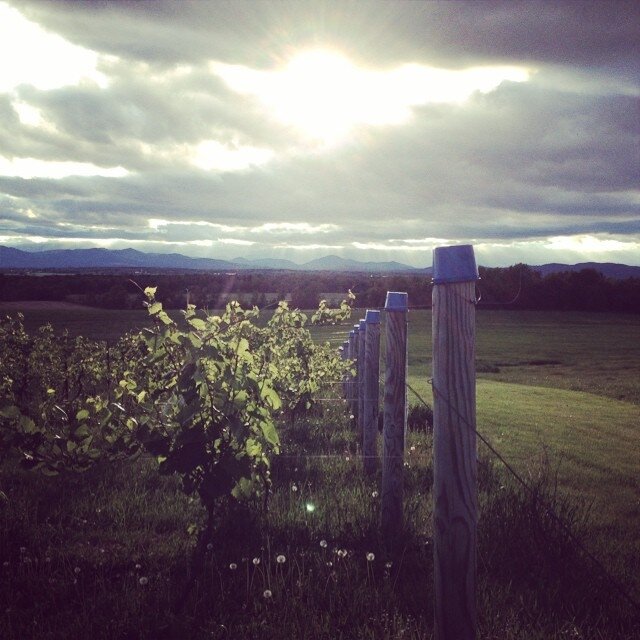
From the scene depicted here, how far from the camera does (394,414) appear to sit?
5047 millimetres

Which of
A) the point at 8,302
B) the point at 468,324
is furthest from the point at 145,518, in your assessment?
the point at 8,302

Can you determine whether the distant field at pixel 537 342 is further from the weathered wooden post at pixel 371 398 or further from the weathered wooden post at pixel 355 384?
the weathered wooden post at pixel 355 384

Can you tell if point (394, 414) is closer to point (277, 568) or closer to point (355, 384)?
point (277, 568)

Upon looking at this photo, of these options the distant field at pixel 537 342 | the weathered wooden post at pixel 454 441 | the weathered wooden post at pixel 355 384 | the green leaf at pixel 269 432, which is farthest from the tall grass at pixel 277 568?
the weathered wooden post at pixel 355 384

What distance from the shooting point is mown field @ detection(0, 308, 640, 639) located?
11.3 feet

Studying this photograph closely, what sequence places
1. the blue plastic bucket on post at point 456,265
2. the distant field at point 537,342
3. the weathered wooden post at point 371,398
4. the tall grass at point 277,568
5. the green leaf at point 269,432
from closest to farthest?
the blue plastic bucket on post at point 456,265
the tall grass at point 277,568
the green leaf at point 269,432
the weathered wooden post at point 371,398
the distant field at point 537,342

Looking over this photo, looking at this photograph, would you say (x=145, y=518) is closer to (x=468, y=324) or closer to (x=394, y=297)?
(x=394, y=297)

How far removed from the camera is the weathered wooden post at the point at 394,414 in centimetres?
486

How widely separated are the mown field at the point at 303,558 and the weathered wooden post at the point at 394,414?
0.57 feet

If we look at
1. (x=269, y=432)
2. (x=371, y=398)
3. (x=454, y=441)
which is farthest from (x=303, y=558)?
(x=371, y=398)

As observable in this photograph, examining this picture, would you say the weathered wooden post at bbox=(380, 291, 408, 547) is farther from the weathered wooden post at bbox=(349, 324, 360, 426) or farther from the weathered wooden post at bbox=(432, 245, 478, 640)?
the weathered wooden post at bbox=(349, 324, 360, 426)

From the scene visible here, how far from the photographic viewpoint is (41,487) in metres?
5.88

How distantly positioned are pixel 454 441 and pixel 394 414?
2498mm

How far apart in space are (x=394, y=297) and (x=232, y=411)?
168cm
